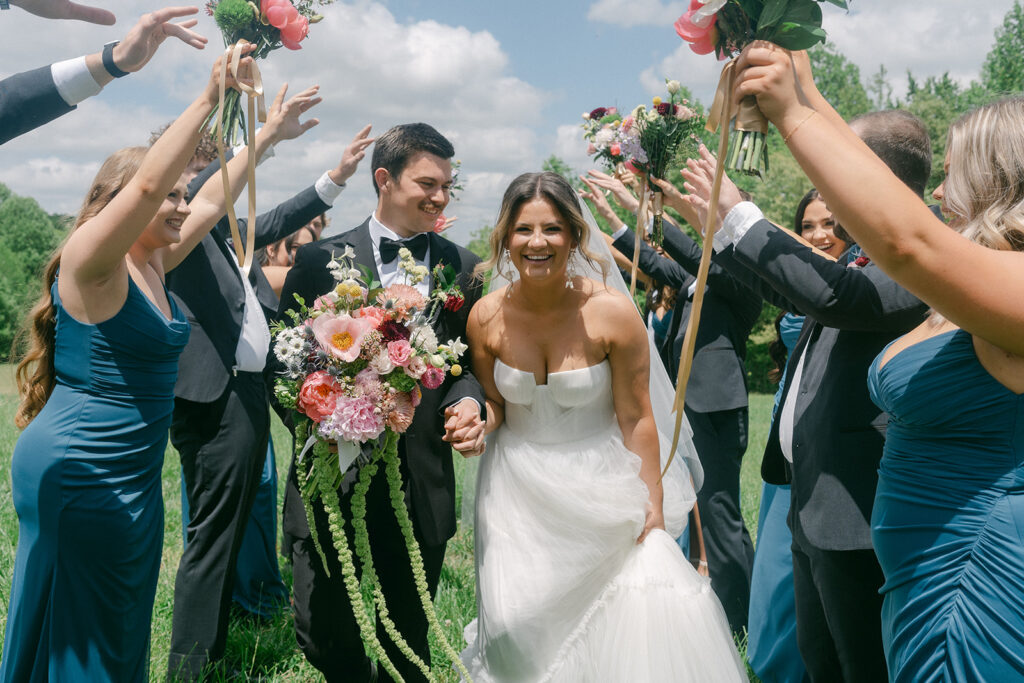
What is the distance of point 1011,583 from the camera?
183 centimetres

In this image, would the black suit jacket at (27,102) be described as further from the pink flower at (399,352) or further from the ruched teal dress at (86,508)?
the pink flower at (399,352)

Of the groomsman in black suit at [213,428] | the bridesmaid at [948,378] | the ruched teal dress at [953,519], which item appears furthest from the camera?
the groomsman in black suit at [213,428]

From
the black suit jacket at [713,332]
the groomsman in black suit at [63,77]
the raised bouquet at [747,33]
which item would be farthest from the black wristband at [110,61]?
the black suit jacket at [713,332]

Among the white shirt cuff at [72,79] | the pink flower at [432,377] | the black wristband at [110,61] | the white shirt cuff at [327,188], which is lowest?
the pink flower at [432,377]

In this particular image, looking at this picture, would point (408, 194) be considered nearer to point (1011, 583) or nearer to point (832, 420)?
point (832, 420)

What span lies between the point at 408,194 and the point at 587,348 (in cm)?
124

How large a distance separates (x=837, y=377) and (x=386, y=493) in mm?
2012

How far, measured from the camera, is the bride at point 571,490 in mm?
2941

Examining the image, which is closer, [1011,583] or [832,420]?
[1011,583]

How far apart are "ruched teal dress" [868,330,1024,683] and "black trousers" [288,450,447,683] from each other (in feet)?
6.83

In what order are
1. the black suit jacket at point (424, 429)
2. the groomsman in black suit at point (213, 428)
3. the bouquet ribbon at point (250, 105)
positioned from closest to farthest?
the bouquet ribbon at point (250, 105) → the black suit jacket at point (424, 429) → the groomsman in black suit at point (213, 428)

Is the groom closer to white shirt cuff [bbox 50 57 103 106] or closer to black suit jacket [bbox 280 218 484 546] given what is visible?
black suit jacket [bbox 280 218 484 546]

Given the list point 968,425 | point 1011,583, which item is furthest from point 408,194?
point 1011,583

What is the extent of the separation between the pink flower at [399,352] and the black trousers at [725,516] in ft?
9.80
